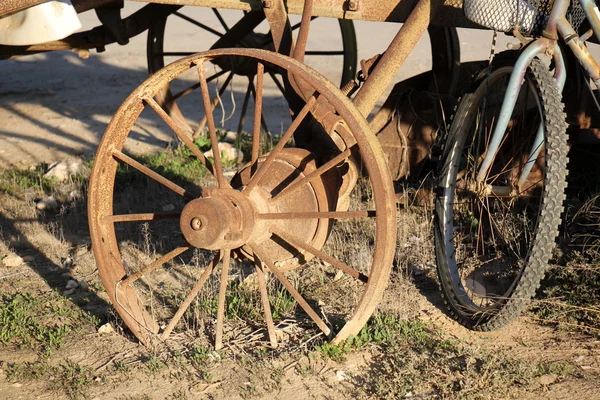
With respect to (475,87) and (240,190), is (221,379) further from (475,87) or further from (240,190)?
(475,87)

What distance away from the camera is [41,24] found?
13.8 feet

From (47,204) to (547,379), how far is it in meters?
3.60

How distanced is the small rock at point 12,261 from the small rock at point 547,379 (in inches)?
116

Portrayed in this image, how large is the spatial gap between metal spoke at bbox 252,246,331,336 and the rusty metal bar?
741 millimetres

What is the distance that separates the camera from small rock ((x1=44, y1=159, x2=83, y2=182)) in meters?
6.05

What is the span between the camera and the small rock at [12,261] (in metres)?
4.62

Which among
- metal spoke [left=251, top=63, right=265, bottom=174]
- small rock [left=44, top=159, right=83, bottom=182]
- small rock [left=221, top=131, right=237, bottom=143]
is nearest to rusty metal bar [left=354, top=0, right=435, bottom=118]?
metal spoke [left=251, top=63, right=265, bottom=174]

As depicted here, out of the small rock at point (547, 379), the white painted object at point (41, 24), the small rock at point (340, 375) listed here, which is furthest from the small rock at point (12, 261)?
the small rock at point (547, 379)

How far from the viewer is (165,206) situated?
5527 millimetres

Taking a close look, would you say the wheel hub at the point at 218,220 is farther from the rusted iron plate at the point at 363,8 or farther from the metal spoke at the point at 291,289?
the rusted iron plate at the point at 363,8

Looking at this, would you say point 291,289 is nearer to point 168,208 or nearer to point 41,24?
point 41,24

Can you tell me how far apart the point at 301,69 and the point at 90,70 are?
793 centimetres

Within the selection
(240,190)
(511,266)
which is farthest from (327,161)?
(511,266)

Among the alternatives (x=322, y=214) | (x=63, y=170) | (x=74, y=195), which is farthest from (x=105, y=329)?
(x=63, y=170)
